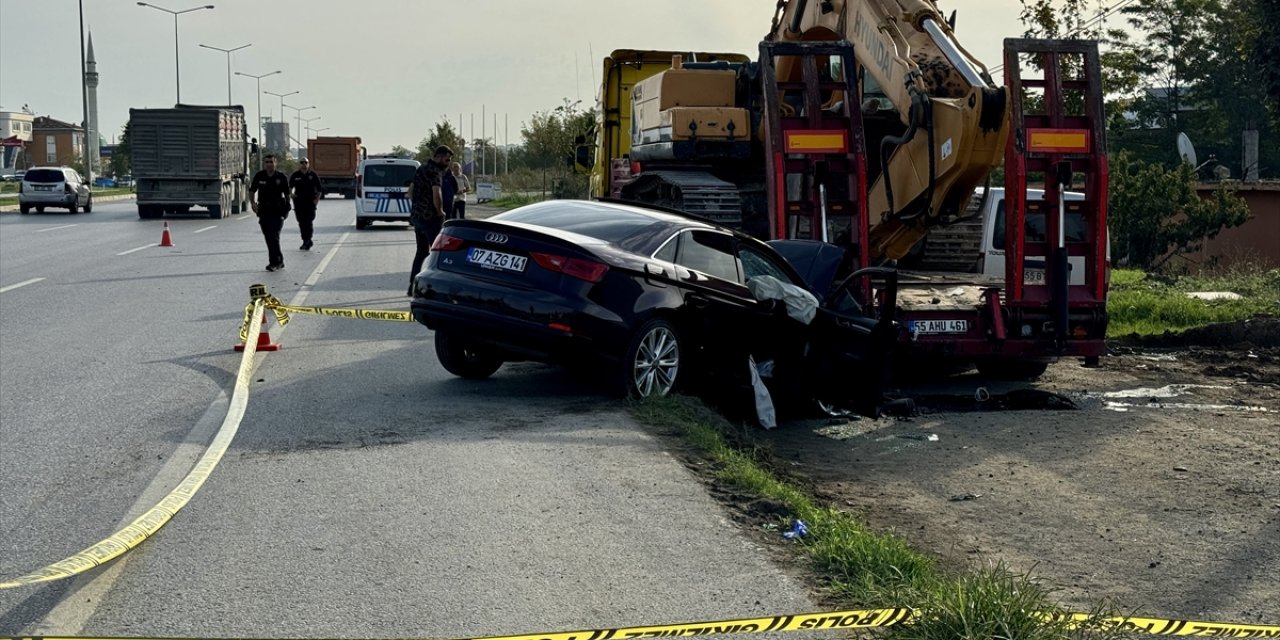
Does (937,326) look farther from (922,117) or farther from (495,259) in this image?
(495,259)

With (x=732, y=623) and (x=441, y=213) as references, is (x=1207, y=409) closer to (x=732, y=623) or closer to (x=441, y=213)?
(x=732, y=623)

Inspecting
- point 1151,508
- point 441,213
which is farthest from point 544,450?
point 441,213

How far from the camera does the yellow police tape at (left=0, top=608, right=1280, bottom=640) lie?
15.1 feet

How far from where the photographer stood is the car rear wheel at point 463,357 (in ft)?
35.4

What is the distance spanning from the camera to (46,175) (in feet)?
153

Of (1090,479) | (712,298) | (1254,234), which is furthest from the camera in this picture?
(1254,234)

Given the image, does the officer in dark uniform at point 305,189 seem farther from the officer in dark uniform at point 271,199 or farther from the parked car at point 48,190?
the parked car at point 48,190

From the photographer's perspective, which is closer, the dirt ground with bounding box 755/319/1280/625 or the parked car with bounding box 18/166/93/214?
the dirt ground with bounding box 755/319/1280/625

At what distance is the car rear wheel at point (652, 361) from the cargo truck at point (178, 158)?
3472cm

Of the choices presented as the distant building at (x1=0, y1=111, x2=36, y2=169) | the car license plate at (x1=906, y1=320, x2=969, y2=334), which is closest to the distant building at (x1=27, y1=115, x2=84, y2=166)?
the distant building at (x1=0, y1=111, x2=36, y2=169)

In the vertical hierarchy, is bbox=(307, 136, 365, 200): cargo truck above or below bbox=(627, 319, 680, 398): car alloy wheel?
above

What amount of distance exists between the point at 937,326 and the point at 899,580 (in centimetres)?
670

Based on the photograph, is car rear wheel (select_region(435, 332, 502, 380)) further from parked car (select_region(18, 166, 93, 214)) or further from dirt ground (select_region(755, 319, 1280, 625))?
parked car (select_region(18, 166, 93, 214))

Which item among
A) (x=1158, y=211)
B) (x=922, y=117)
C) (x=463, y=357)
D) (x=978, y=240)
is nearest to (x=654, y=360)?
(x=463, y=357)
